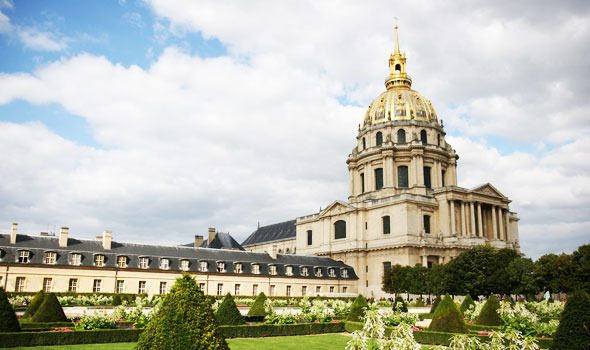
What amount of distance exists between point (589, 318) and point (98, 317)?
16.7 m

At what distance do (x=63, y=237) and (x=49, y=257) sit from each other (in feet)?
6.59

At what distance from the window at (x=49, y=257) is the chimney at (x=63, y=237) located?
120 centimetres

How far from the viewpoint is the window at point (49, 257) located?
41812 millimetres

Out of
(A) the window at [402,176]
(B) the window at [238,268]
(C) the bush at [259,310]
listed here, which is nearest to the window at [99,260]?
(B) the window at [238,268]

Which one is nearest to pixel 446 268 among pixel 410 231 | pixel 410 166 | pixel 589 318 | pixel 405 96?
pixel 410 231

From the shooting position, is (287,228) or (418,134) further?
(287,228)

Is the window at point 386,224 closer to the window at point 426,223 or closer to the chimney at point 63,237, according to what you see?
the window at point 426,223

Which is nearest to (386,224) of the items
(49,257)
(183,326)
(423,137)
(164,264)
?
(423,137)

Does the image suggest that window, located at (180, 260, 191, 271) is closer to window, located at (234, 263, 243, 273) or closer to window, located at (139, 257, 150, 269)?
window, located at (139, 257, 150, 269)

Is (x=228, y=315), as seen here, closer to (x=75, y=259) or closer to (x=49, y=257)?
(x=75, y=259)

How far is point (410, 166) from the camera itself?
69.2 metres

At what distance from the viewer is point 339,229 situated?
2785 inches

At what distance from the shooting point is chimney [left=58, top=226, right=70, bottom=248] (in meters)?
42.9

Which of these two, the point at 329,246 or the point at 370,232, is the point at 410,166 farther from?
the point at 329,246
